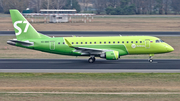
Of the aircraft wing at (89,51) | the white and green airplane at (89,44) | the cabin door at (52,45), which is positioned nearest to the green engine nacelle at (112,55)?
the white and green airplane at (89,44)

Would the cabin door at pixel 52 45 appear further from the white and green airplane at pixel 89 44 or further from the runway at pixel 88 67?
the runway at pixel 88 67

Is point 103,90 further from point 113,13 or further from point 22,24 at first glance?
point 113,13

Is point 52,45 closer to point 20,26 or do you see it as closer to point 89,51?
point 20,26

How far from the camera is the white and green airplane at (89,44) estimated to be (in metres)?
38.8

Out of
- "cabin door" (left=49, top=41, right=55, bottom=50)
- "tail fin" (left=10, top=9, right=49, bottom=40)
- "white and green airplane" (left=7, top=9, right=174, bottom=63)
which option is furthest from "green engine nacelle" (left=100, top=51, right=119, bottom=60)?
"tail fin" (left=10, top=9, right=49, bottom=40)

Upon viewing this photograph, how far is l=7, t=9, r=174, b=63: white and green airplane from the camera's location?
38.8 m

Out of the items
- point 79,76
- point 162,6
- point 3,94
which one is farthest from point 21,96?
point 162,6

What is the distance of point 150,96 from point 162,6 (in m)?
175

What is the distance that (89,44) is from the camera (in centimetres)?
3944

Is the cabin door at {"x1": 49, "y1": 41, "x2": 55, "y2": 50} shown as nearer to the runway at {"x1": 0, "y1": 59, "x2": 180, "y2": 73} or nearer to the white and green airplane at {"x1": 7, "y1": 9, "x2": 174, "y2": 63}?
the white and green airplane at {"x1": 7, "y1": 9, "x2": 174, "y2": 63}

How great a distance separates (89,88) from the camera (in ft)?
82.5

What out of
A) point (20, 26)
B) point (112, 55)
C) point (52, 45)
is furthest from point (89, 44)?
point (20, 26)

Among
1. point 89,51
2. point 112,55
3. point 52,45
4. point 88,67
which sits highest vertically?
point 52,45

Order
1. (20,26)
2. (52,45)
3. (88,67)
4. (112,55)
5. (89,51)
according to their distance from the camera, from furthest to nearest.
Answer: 1. (52,45)
2. (20,26)
3. (89,51)
4. (112,55)
5. (88,67)
